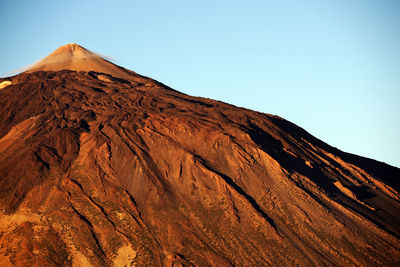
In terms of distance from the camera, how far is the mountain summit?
93.2m

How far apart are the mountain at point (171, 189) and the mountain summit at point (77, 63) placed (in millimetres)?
14857

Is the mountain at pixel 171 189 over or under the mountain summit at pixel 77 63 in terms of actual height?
under

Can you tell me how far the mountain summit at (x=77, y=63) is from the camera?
93.2 meters

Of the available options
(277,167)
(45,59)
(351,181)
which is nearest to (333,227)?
(277,167)

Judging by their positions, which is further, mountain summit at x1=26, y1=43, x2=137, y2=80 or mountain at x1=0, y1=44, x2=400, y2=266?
mountain summit at x1=26, y1=43, x2=137, y2=80

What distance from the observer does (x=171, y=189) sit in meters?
57.5

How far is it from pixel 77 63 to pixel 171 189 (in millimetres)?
51657

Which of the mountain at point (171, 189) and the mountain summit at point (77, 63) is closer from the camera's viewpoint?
the mountain at point (171, 189)

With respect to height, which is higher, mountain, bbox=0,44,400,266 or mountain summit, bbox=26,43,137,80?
mountain summit, bbox=26,43,137,80

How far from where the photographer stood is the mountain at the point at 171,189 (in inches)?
1949

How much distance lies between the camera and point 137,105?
7250 cm

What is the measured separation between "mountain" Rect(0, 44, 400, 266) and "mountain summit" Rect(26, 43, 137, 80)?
585 inches

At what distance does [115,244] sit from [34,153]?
69.6ft

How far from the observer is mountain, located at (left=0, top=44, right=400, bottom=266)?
49.5m
